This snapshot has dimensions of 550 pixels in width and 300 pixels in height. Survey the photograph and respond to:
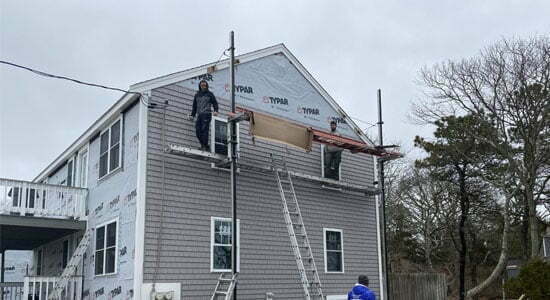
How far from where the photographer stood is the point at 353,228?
54.9ft

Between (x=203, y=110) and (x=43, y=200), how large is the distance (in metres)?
5.06

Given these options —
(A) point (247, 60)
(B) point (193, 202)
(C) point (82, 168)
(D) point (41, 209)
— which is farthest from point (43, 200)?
(A) point (247, 60)

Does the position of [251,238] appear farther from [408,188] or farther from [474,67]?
[408,188]

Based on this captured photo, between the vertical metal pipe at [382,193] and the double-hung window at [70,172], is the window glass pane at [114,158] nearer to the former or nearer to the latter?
the double-hung window at [70,172]

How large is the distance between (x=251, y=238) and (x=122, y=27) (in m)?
7.06

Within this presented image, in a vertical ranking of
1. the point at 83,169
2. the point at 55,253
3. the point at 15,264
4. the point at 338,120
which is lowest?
the point at 15,264

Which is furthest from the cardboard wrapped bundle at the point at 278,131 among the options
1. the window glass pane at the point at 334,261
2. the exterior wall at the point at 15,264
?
the exterior wall at the point at 15,264

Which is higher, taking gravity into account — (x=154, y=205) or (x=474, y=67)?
(x=474, y=67)

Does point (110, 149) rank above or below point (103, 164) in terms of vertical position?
above

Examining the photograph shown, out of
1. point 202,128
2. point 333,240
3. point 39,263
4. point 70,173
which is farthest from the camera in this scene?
point 39,263

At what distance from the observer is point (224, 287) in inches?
504

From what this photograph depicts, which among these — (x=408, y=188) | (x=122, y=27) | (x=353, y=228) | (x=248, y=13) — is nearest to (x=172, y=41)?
(x=122, y=27)

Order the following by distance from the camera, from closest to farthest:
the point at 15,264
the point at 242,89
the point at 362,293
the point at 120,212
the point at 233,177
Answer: the point at 362,293 < the point at 233,177 < the point at 120,212 < the point at 242,89 < the point at 15,264

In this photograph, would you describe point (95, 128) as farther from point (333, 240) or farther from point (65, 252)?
point (333, 240)
